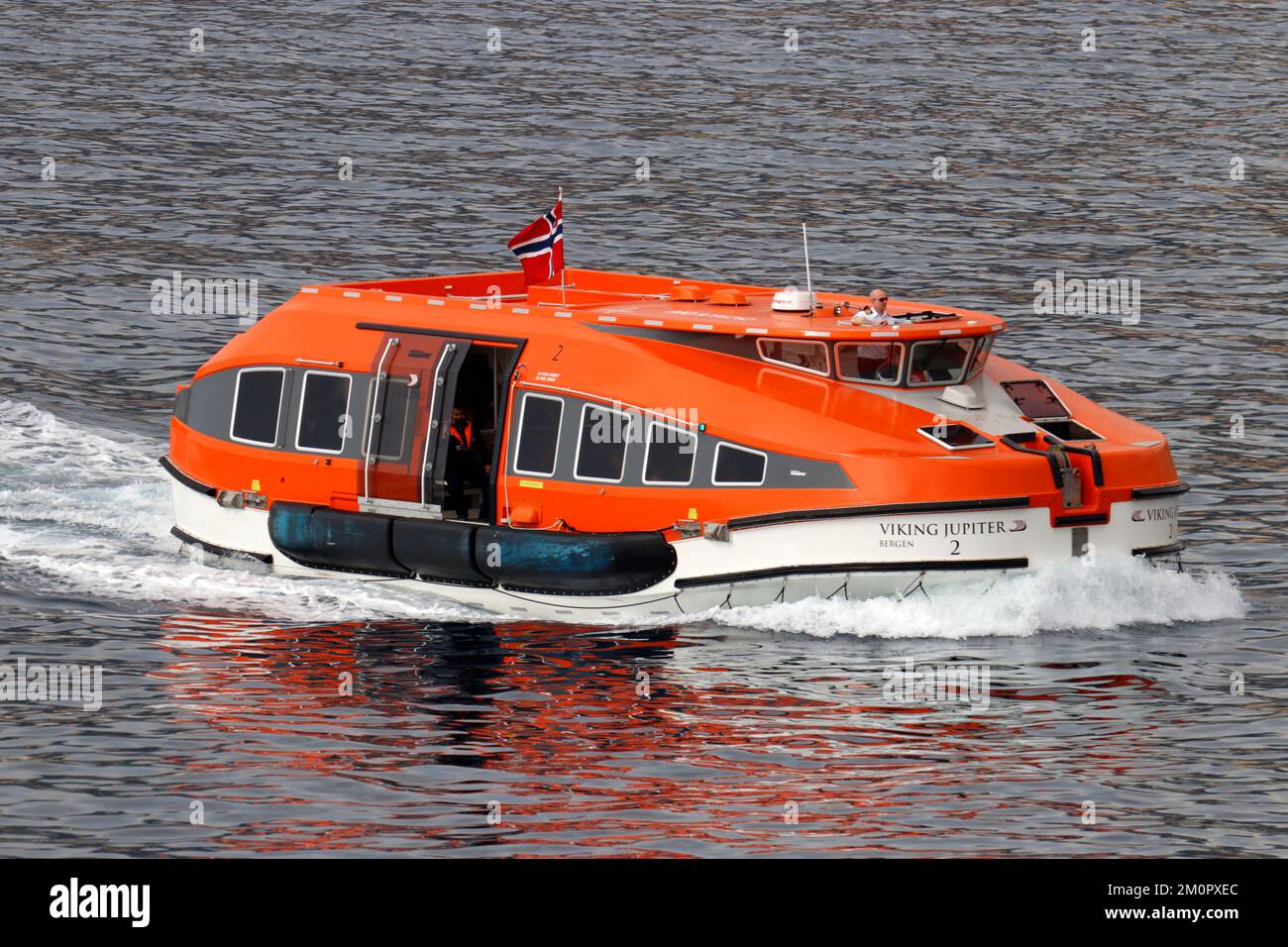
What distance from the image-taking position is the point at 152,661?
21.9 m

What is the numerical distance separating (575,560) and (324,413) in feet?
12.3

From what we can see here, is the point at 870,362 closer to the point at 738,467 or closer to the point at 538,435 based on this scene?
the point at 738,467

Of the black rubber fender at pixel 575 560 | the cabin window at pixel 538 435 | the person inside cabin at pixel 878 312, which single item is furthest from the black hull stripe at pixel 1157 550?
the cabin window at pixel 538 435

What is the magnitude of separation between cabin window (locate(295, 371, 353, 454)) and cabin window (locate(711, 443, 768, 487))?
463 centimetres

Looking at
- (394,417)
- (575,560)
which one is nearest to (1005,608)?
(575,560)

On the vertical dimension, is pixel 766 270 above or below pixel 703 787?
above

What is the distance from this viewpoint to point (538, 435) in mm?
23469

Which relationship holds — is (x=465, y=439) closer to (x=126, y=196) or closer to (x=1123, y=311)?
(x=1123, y=311)

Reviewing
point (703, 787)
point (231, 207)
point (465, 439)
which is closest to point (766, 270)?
point (231, 207)

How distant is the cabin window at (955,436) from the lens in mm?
21844

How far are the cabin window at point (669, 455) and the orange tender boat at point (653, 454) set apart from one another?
0.02 m

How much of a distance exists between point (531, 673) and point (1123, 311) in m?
20.5

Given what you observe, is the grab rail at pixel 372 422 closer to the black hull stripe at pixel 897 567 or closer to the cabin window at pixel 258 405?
the cabin window at pixel 258 405
